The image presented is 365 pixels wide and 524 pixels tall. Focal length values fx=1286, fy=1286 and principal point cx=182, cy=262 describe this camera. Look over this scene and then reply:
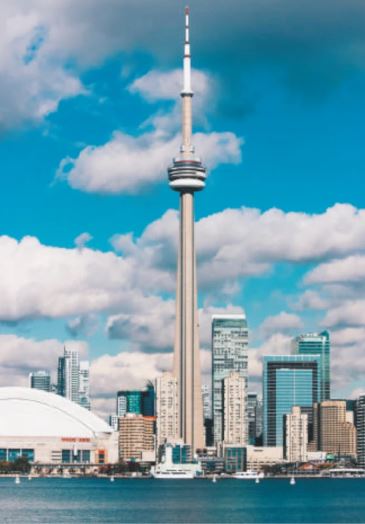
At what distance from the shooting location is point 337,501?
141 m

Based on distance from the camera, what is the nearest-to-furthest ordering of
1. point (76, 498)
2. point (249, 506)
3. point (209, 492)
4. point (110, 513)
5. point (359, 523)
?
point (359, 523) < point (110, 513) < point (249, 506) < point (76, 498) < point (209, 492)

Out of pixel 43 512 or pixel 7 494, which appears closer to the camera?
pixel 43 512

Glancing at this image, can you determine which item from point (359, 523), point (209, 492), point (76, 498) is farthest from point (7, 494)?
point (359, 523)

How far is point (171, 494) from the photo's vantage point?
487ft

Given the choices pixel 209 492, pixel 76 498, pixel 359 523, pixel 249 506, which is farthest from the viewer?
pixel 209 492

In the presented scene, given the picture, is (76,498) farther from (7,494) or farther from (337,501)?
(337,501)

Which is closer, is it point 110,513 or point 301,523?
point 301,523

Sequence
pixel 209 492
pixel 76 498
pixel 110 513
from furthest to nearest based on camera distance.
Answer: pixel 209 492 → pixel 76 498 → pixel 110 513

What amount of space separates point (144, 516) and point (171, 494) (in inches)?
1771

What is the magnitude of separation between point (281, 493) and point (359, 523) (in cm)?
6587

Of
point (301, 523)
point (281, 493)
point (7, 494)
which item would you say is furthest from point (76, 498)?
point (301, 523)

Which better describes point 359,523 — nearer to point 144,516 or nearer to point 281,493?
point 144,516

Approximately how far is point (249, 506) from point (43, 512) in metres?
23.2

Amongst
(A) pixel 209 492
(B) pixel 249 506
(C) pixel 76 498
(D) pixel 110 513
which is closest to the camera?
(D) pixel 110 513
